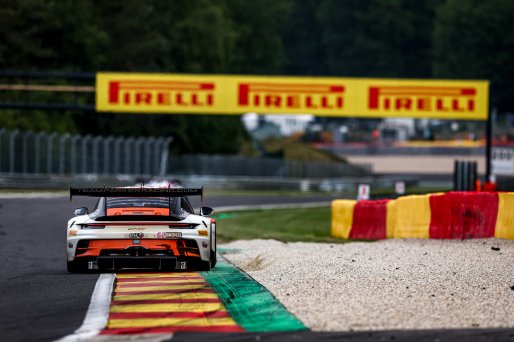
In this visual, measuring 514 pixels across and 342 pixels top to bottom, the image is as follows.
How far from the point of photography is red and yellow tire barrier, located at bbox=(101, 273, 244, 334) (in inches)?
433

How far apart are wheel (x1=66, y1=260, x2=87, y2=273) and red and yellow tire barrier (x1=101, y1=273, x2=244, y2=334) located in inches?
31.2

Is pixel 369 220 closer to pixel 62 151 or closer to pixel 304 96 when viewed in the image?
pixel 304 96

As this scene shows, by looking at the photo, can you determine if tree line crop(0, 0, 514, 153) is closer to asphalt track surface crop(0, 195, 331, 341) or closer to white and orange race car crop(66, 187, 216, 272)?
asphalt track surface crop(0, 195, 331, 341)

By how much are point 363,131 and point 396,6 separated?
30655 millimetres

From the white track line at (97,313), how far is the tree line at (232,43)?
4178 cm

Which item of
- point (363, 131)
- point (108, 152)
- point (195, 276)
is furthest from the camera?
point (363, 131)

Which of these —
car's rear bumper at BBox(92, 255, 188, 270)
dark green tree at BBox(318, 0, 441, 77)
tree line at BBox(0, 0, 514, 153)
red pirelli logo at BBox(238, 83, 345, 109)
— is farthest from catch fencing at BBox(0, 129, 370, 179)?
dark green tree at BBox(318, 0, 441, 77)

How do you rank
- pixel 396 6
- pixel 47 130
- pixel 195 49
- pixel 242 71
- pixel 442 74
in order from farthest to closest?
1. pixel 396 6
2. pixel 442 74
3. pixel 242 71
4. pixel 195 49
5. pixel 47 130

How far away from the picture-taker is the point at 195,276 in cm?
1588

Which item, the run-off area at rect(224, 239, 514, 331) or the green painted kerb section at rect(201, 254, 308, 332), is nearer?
the green painted kerb section at rect(201, 254, 308, 332)

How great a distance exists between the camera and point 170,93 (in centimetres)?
4297

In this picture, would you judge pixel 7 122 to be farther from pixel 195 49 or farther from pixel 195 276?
pixel 195 276

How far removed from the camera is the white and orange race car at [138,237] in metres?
15.9

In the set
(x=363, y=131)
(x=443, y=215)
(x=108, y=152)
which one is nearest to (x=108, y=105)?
(x=108, y=152)
